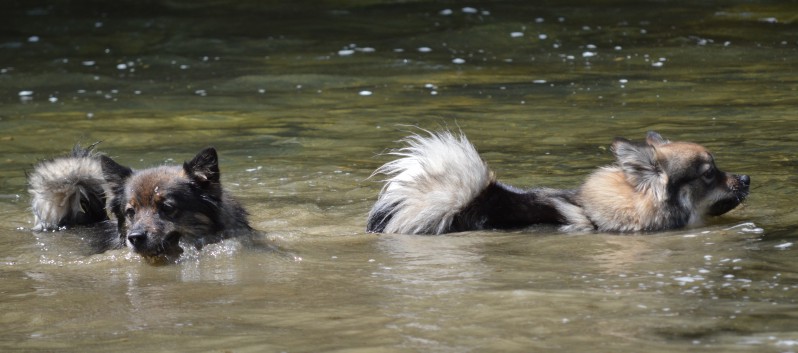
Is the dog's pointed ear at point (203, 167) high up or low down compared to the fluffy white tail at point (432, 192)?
up

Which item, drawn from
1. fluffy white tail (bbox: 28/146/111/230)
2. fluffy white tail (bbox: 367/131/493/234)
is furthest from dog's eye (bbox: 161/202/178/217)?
fluffy white tail (bbox: 367/131/493/234)

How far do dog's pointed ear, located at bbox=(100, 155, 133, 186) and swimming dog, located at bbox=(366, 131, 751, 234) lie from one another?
1.53 m

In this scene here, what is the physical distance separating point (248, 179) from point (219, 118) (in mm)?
3104

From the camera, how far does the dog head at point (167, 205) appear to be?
6859 millimetres

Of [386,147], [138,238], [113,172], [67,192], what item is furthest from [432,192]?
[386,147]

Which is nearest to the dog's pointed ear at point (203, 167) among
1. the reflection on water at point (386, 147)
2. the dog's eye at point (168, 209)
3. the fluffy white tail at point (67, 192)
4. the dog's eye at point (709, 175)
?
the dog's eye at point (168, 209)

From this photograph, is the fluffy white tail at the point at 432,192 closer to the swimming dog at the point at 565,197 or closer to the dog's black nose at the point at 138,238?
the swimming dog at the point at 565,197

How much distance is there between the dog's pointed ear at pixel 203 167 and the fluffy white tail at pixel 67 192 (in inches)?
32.6

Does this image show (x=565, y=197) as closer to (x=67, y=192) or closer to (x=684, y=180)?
(x=684, y=180)

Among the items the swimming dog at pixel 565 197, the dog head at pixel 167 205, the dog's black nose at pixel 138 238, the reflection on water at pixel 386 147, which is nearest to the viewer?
the reflection on water at pixel 386 147

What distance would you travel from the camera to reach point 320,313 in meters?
5.31

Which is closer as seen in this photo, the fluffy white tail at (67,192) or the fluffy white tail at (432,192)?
the fluffy white tail at (432,192)

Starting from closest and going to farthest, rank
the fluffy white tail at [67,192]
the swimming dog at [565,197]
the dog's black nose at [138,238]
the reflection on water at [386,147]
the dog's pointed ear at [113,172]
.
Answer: the reflection on water at [386,147] → the dog's black nose at [138,238] → the dog's pointed ear at [113,172] → the swimming dog at [565,197] → the fluffy white tail at [67,192]

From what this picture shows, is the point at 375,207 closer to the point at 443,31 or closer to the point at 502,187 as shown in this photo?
the point at 502,187
